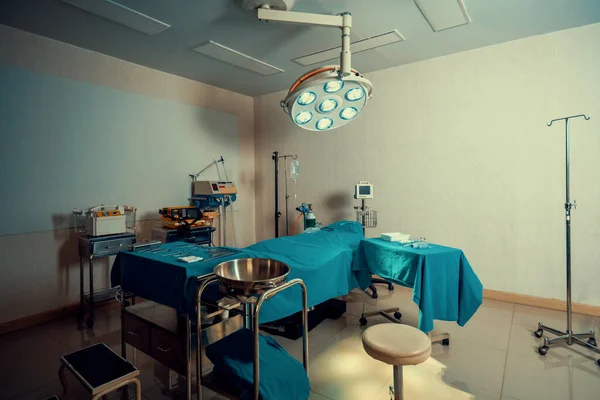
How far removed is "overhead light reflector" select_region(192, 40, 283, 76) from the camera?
3.50 m

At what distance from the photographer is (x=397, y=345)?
1497 mm

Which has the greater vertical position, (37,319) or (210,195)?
(210,195)

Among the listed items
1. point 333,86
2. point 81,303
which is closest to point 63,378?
point 81,303

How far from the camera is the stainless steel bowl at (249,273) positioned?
1565 mm

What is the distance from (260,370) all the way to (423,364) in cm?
137

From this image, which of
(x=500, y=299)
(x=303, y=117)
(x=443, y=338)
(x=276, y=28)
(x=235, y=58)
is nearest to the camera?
(x=303, y=117)

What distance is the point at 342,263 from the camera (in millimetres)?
2568

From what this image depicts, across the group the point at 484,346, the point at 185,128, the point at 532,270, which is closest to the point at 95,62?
the point at 185,128

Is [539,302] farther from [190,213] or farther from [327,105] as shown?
[190,213]

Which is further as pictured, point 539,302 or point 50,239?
point 539,302

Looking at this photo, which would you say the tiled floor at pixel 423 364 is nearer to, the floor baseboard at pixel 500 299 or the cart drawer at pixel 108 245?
the floor baseboard at pixel 500 299

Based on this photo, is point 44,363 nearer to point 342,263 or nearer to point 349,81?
point 342,263

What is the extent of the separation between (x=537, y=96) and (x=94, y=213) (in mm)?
4559

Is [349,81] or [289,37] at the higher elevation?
[289,37]
